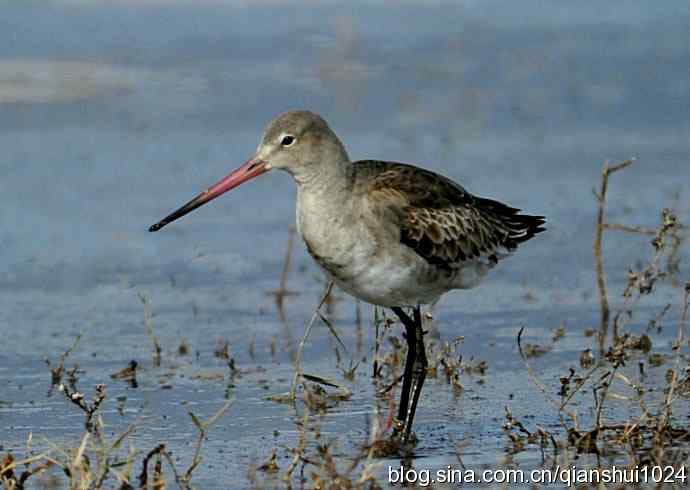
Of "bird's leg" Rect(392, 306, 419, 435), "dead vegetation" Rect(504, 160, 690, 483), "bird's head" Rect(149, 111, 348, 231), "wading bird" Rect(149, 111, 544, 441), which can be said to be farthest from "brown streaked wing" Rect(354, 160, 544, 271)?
"dead vegetation" Rect(504, 160, 690, 483)

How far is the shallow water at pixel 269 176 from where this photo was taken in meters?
8.02

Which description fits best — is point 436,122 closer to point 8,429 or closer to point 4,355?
point 4,355

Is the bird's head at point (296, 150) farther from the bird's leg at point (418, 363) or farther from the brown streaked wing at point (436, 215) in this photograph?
the bird's leg at point (418, 363)

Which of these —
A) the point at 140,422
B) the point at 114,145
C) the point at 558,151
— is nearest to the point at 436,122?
the point at 558,151

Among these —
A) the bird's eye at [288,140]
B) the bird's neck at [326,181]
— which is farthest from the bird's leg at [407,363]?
the bird's eye at [288,140]

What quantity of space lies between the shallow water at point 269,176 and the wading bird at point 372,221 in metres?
0.50

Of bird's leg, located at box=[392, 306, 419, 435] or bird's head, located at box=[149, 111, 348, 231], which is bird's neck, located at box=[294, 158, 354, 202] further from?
bird's leg, located at box=[392, 306, 419, 435]

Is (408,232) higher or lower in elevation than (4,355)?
higher

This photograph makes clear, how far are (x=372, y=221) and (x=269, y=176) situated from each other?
422 cm

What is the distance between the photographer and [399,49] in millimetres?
13609

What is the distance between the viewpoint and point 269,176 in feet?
38.4

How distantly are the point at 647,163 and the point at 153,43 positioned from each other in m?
4.25

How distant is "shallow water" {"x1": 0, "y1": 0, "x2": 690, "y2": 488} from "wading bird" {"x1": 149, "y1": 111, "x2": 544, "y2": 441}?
503 mm

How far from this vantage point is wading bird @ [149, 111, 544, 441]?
7.49 meters
